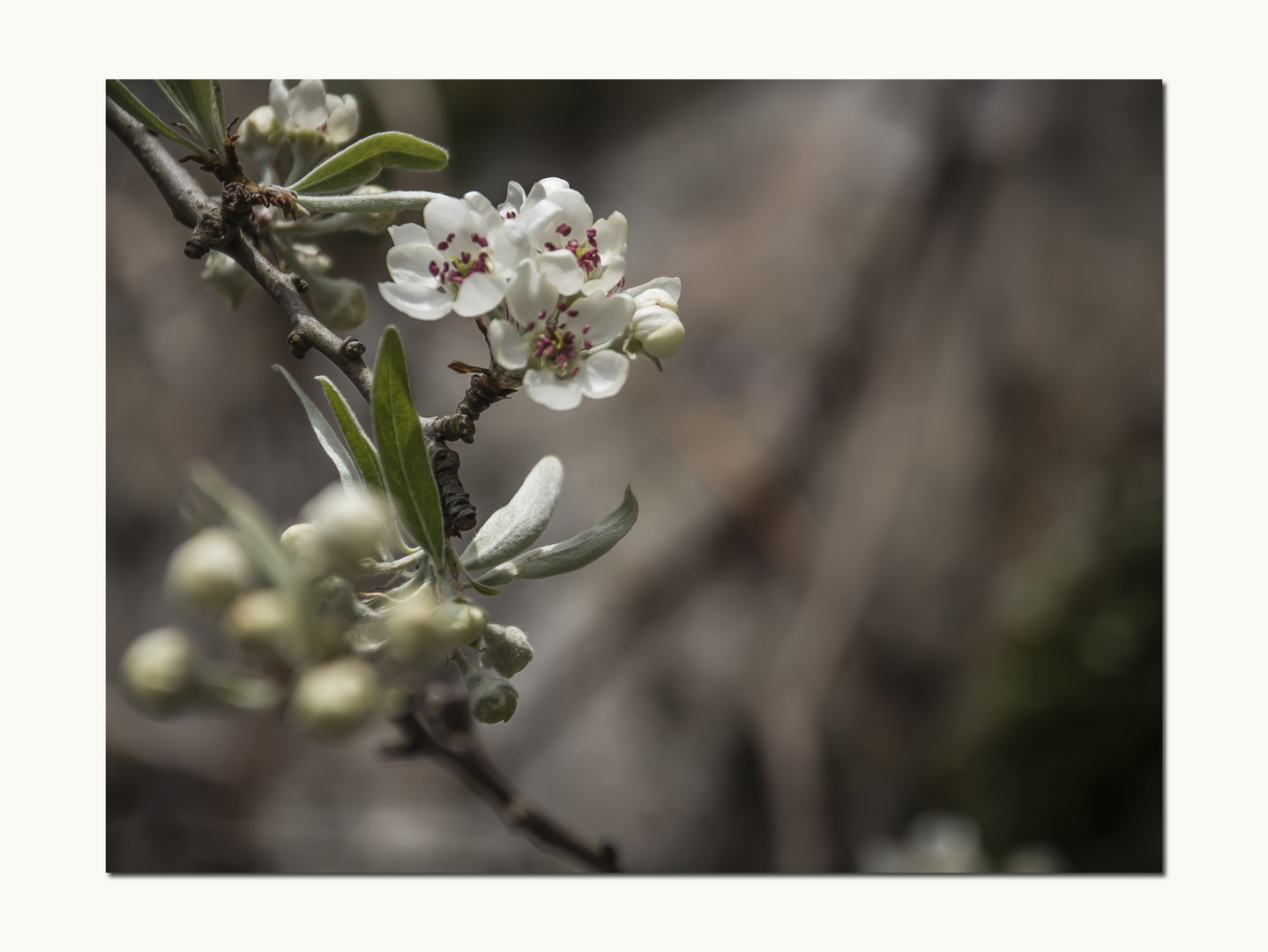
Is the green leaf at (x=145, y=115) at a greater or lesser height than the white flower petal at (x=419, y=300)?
greater

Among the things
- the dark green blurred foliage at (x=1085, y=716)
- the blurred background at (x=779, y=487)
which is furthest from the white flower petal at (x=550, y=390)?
the dark green blurred foliage at (x=1085, y=716)

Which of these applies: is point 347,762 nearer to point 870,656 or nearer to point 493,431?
point 493,431

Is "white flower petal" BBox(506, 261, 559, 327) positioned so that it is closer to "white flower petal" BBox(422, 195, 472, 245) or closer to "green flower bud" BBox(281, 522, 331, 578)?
"white flower petal" BBox(422, 195, 472, 245)

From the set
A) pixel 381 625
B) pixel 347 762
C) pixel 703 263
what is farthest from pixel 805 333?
pixel 381 625

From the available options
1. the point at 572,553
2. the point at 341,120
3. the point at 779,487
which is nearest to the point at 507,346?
the point at 572,553

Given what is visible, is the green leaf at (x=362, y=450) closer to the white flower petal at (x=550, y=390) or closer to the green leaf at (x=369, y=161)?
the white flower petal at (x=550, y=390)

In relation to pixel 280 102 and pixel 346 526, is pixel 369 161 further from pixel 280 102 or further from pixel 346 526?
pixel 346 526
